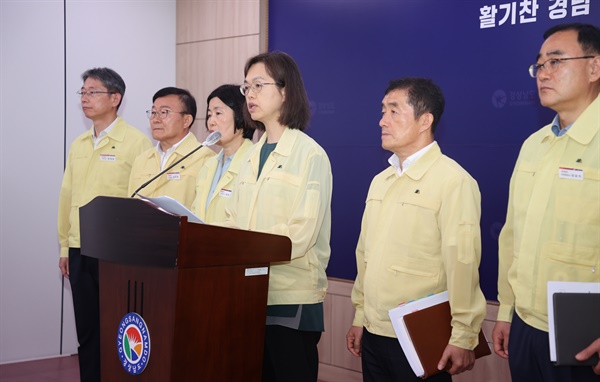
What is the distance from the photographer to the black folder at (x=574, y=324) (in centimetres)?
172

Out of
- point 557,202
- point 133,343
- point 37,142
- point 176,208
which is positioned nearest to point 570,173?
point 557,202

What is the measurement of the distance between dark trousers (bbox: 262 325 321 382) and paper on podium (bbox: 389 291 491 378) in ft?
1.26

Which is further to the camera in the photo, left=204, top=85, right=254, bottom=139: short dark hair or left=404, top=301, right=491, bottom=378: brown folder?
left=204, top=85, right=254, bottom=139: short dark hair

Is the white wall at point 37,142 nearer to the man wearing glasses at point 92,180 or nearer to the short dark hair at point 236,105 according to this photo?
A: the man wearing glasses at point 92,180

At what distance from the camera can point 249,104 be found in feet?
8.02

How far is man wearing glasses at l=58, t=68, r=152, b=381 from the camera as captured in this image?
3.46 meters

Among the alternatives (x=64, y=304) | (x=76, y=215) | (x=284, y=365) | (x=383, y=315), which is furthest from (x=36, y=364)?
(x=383, y=315)

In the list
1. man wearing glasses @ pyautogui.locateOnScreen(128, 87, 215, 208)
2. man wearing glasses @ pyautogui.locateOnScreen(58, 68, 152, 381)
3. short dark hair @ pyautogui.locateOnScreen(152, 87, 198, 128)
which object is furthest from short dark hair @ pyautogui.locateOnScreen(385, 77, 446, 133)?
man wearing glasses @ pyautogui.locateOnScreen(58, 68, 152, 381)

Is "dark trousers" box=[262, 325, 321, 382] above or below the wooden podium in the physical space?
below

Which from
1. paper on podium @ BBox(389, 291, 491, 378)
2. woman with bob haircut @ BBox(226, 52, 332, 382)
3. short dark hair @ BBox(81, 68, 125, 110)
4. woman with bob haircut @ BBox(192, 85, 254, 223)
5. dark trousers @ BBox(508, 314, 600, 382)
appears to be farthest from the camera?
short dark hair @ BBox(81, 68, 125, 110)

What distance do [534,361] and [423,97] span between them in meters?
0.98

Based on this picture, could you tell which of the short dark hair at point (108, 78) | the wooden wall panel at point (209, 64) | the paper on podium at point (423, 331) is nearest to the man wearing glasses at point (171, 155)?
the short dark hair at point (108, 78)

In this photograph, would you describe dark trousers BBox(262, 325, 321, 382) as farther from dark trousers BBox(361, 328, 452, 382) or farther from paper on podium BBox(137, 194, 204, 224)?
paper on podium BBox(137, 194, 204, 224)

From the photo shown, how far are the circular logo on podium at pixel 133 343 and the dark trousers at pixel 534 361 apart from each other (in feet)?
3.64
